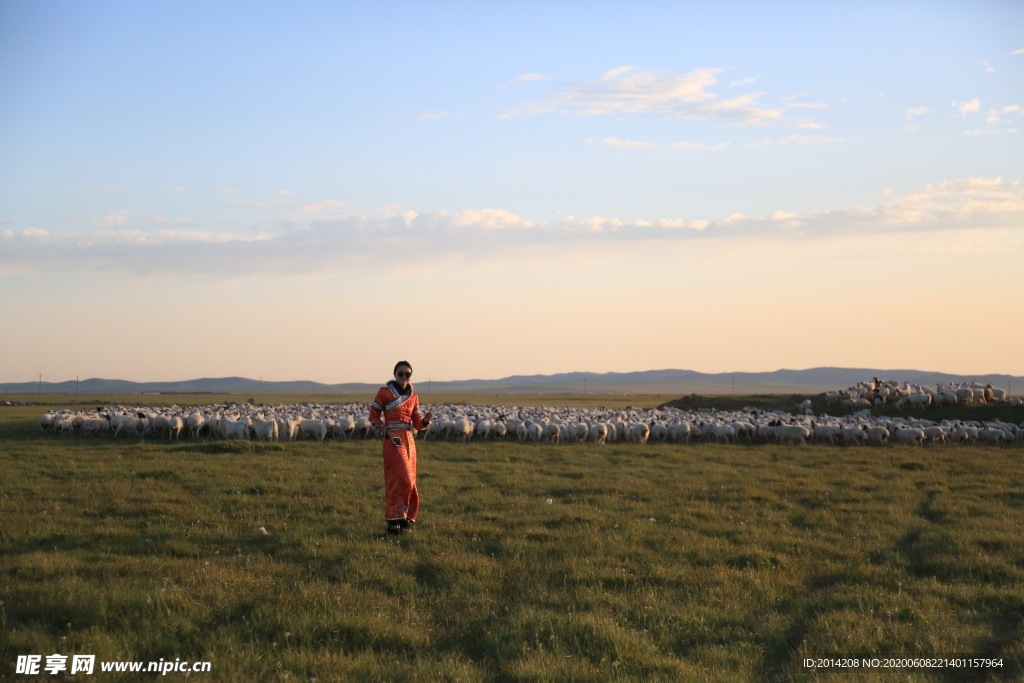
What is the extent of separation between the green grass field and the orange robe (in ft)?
1.82

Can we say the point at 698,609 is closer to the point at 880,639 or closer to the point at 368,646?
the point at 880,639

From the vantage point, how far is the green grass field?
7516mm

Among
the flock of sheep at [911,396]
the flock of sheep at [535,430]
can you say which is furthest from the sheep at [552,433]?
the flock of sheep at [911,396]

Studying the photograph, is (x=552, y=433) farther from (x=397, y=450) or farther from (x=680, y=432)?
(x=397, y=450)

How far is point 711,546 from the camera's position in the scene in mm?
12109

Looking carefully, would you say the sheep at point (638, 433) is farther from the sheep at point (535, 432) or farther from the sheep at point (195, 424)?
the sheep at point (195, 424)

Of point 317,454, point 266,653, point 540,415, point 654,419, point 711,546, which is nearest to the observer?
point 266,653

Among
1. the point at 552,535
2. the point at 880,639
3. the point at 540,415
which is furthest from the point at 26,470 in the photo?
the point at 540,415

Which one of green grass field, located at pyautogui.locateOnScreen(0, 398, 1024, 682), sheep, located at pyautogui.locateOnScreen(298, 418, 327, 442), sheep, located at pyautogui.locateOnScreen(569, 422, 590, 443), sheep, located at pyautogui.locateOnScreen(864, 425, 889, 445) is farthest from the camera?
sheep, located at pyautogui.locateOnScreen(569, 422, 590, 443)

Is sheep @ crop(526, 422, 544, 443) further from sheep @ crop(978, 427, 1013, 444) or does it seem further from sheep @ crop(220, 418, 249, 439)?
sheep @ crop(978, 427, 1013, 444)

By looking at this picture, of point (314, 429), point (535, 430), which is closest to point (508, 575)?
point (314, 429)

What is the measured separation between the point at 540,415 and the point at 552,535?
2827 cm

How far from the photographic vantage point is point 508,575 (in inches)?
409

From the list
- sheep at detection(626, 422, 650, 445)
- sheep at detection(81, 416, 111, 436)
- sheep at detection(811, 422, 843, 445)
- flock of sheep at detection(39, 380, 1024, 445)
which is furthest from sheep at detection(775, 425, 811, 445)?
sheep at detection(81, 416, 111, 436)
